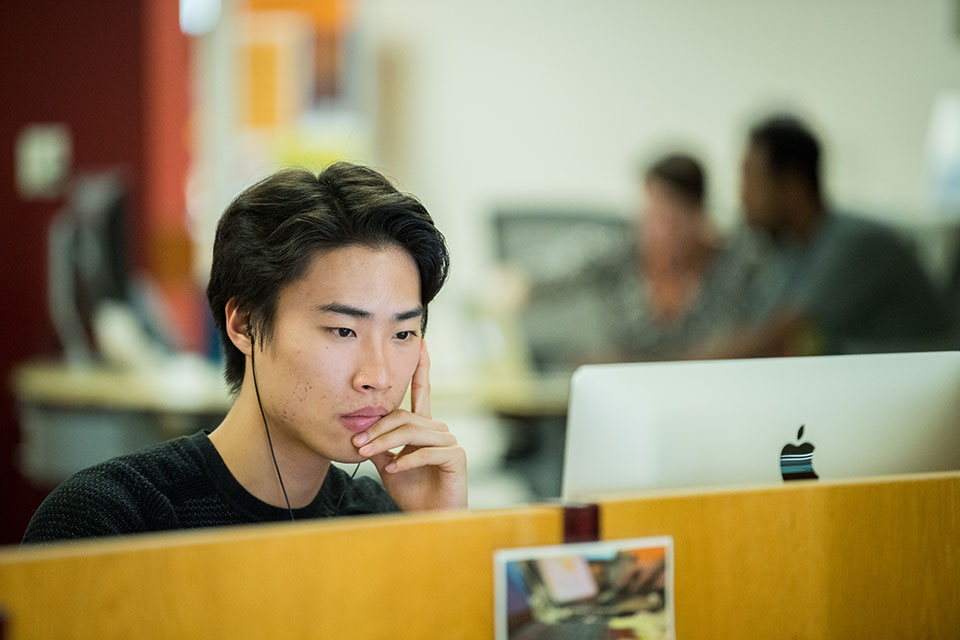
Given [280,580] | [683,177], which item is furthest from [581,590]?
[683,177]

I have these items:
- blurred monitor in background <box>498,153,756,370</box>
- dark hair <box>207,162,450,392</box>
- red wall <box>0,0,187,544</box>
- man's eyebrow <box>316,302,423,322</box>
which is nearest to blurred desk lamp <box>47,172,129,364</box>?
red wall <box>0,0,187,544</box>

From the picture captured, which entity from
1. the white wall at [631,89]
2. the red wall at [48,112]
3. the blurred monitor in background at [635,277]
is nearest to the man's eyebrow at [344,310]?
the blurred monitor in background at [635,277]

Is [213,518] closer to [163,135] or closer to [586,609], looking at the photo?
[586,609]

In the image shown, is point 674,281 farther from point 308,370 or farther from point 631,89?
point 308,370

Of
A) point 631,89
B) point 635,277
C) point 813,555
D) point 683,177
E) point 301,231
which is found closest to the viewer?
point 813,555

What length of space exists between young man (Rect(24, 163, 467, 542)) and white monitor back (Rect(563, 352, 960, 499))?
0.18 m

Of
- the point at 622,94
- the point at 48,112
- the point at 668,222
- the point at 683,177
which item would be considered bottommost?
the point at 668,222

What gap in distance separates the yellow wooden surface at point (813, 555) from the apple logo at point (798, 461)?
0.12 m

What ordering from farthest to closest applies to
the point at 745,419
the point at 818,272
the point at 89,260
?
the point at 89,260, the point at 818,272, the point at 745,419

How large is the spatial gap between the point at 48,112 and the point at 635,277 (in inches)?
89.5

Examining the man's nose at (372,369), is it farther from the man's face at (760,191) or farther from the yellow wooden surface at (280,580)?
the man's face at (760,191)

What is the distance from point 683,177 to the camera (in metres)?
3.43

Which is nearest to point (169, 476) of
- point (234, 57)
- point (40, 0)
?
point (40, 0)

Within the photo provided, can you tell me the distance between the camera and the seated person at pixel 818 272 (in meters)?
2.87
